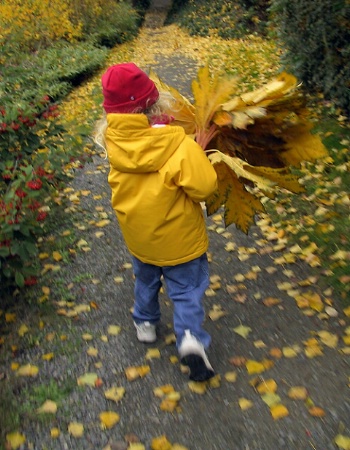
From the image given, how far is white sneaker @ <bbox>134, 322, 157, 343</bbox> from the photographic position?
10.6 feet

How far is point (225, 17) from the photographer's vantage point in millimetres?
16453

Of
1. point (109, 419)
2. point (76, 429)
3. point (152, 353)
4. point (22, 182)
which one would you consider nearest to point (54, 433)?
point (76, 429)

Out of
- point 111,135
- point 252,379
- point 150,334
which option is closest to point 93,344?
point 150,334

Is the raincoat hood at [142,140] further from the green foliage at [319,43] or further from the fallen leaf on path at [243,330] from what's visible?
the green foliage at [319,43]

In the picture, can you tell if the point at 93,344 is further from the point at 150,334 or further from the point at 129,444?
the point at 129,444

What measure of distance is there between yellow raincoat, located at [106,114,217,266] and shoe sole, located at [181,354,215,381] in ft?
1.73

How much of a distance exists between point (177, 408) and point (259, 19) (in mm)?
13801

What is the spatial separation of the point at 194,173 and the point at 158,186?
197 mm

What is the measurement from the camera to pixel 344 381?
2.81m

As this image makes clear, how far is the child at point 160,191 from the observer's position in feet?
8.01

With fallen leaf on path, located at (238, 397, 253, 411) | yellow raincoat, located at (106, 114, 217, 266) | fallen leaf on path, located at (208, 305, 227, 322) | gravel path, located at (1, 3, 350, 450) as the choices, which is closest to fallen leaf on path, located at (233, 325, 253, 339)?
gravel path, located at (1, 3, 350, 450)

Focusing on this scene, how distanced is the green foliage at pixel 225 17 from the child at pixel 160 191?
41.8 ft

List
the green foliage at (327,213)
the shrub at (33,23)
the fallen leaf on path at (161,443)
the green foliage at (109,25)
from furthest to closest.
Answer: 1. the green foliage at (109,25)
2. the shrub at (33,23)
3. the green foliage at (327,213)
4. the fallen leaf on path at (161,443)

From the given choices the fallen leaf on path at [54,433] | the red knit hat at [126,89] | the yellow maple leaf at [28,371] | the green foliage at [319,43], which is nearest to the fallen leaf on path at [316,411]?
the fallen leaf on path at [54,433]
